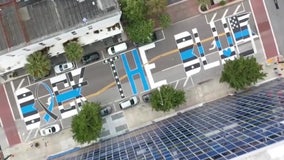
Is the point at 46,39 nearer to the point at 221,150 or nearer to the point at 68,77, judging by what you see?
the point at 68,77

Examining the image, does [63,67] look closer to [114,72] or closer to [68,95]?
[68,95]

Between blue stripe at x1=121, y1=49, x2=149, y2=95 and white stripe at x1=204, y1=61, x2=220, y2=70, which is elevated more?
blue stripe at x1=121, y1=49, x2=149, y2=95

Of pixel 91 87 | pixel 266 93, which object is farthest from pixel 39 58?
pixel 266 93

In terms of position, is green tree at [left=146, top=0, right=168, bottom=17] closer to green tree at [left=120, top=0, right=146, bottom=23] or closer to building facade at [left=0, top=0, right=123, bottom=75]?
green tree at [left=120, top=0, right=146, bottom=23]

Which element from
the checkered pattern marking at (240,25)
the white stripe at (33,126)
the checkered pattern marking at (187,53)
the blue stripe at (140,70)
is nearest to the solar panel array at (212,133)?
the checkered pattern marking at (187,53)

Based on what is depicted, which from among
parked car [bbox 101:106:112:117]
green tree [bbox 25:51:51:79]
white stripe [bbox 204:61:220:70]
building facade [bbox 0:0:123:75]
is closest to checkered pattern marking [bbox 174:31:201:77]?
white stripe [bbox 204:61:220:70]

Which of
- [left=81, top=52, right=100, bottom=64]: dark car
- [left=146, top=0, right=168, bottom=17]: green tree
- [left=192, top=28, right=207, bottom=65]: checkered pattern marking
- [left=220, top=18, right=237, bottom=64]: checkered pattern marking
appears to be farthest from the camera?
[left=220, top=18, right=237, bottom=64]: checkered pattern marking

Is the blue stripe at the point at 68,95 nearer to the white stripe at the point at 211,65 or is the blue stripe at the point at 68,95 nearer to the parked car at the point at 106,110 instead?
the parked car at the point at 106,110
